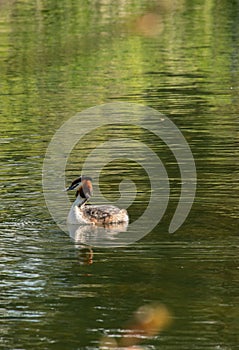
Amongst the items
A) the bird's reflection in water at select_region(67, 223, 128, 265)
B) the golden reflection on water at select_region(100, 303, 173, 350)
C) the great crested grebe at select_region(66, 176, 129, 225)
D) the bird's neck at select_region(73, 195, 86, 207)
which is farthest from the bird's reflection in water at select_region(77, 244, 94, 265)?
the golden reflection on water at select_region(100, 303, 173, 350)

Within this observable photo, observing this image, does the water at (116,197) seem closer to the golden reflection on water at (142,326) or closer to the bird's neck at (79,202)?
the golden reflection on water at (142,326)

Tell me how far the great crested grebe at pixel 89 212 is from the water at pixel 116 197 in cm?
30

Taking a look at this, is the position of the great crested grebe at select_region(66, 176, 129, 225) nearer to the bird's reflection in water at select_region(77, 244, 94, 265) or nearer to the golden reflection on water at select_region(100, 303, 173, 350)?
the bird's reflection in water at select_region(77, 244, 94, 265)

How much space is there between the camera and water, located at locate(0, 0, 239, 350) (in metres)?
9.16

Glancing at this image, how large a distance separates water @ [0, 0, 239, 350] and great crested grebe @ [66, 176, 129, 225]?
1.00 ft

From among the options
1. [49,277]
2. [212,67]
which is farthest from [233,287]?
[212,67]

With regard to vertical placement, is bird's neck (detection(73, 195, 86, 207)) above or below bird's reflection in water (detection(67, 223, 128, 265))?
above

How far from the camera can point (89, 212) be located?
12.6 metres

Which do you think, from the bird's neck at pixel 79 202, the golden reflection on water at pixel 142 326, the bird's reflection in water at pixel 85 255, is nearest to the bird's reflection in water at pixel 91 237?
the bird's reflection in water at pixel 85 255

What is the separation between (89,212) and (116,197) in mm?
1022

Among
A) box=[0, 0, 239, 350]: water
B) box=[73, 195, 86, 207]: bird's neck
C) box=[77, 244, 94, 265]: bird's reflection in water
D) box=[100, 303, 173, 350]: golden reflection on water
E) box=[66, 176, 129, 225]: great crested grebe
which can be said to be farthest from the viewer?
box=[73, 195, 86, 207]: bird's neck

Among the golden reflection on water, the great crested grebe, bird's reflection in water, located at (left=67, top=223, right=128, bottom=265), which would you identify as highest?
the great crested grebe

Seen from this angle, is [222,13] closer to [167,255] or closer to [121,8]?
[121,8]

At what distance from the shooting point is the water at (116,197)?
360 inches
